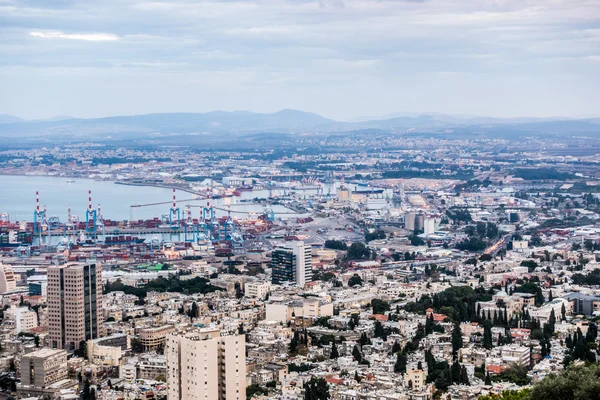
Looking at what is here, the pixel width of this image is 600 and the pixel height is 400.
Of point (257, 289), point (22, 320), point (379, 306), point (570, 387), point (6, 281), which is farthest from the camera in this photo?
point (6, 281)

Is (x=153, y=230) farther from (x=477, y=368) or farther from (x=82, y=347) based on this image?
(x=477, y=368)

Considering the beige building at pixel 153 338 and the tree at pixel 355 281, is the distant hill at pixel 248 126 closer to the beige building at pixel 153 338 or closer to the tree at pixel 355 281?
the tree at pixel 355 281

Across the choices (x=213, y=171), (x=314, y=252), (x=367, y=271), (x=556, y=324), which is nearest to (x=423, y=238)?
(x=314, y=252)

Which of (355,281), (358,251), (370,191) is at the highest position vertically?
(355,281)

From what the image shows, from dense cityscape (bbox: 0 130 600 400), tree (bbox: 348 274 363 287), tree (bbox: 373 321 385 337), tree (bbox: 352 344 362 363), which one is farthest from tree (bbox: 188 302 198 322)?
tree (bbox: 348 274 363 287)

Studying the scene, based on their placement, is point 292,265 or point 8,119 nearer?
point 292,265

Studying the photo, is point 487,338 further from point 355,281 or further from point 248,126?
point 248,126

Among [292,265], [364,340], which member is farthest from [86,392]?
[292,265]
